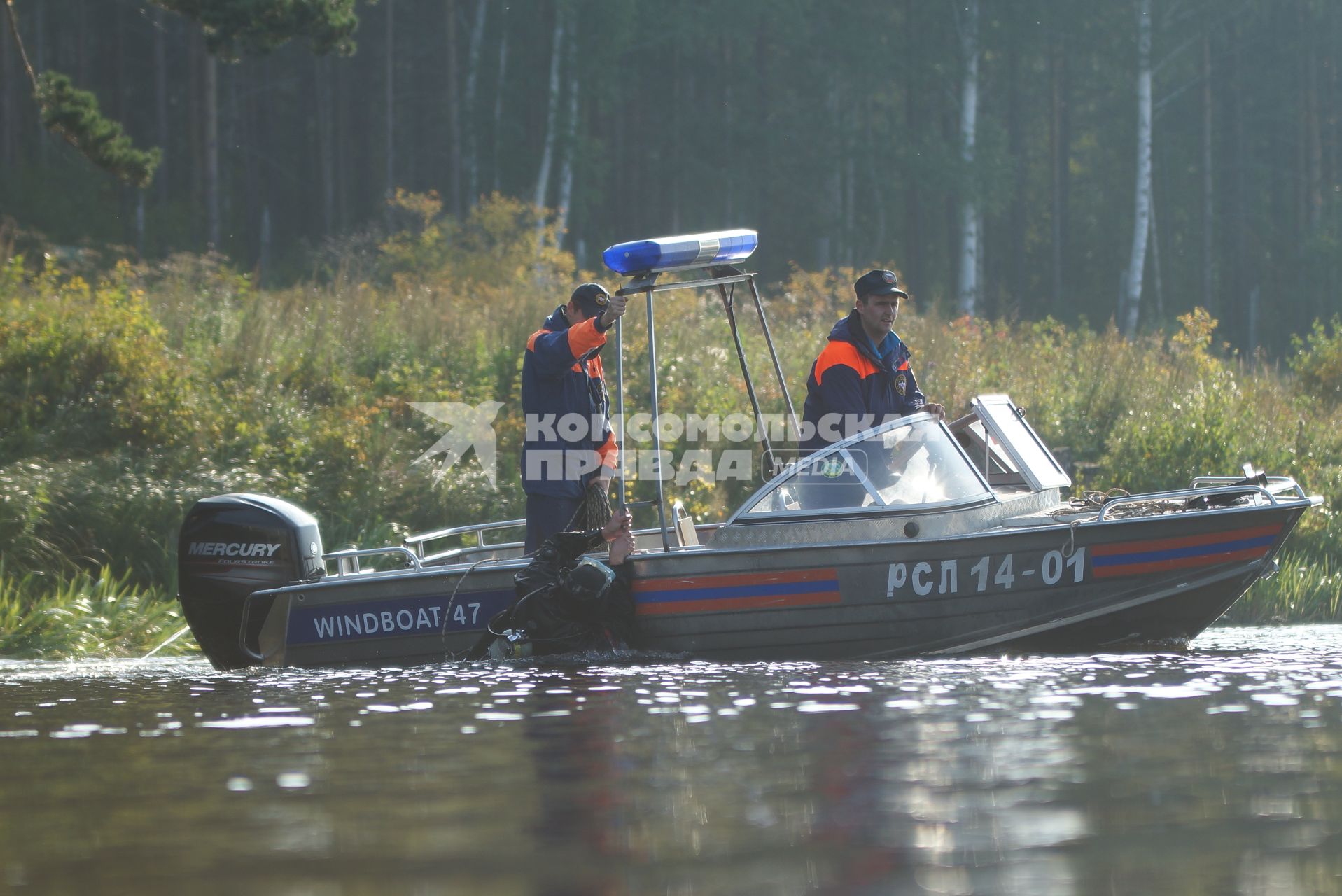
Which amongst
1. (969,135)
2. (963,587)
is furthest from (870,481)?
(969,135)

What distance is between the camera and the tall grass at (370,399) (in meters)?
12.3

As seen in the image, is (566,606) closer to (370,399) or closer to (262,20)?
(370,399)

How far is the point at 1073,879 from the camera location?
4168mm

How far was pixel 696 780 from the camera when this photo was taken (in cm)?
555

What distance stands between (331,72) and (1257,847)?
38.1 m

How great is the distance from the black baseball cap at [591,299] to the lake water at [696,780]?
1878mm

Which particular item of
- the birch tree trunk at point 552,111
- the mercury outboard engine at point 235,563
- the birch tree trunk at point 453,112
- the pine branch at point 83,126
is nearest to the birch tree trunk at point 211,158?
the birch tree trunk at point 453,112

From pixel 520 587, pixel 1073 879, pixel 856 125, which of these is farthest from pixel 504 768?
pixel 856 125

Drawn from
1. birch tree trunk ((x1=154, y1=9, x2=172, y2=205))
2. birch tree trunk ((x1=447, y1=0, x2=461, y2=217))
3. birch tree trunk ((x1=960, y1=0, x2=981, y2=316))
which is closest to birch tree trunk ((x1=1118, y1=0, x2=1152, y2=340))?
birch tree trunk ((x1=960, y1=0, x2=981, y2=316))

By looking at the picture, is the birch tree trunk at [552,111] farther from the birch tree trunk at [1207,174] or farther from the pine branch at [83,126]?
the pine branch at [83,126]

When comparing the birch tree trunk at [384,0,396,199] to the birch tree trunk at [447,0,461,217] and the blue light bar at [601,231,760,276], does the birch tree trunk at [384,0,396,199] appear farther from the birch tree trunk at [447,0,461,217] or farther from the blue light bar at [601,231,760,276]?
the blue light bar at [601,231,760,276]

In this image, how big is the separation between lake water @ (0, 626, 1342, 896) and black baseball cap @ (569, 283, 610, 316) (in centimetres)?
188

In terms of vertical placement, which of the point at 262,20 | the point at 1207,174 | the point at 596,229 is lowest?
the point at 262,20

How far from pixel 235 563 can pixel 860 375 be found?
355 cm
